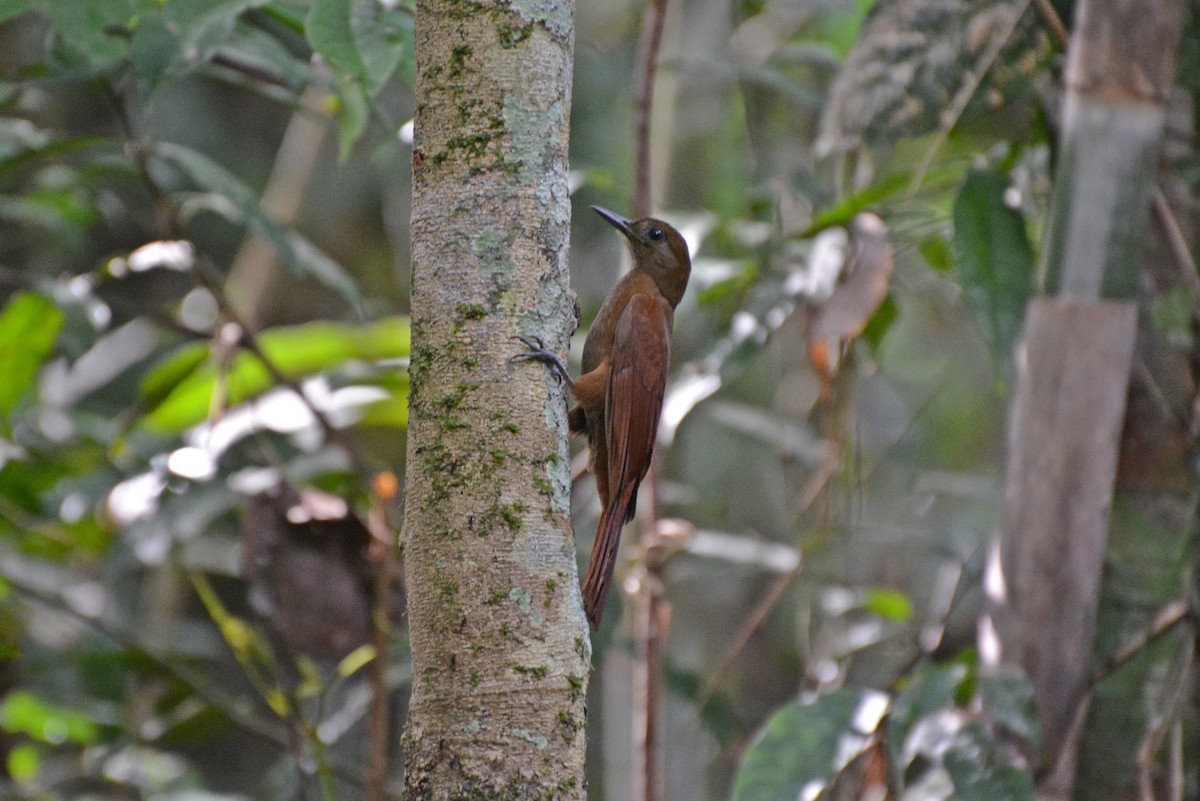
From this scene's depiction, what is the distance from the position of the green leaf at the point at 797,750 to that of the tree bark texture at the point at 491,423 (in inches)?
35.7

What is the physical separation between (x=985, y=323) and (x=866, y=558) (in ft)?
11.2

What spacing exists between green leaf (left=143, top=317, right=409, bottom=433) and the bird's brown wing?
799 millimetres

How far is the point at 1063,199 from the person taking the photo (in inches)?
92.0

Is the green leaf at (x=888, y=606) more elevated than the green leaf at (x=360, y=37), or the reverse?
the green leaf at (x=360, y=37)

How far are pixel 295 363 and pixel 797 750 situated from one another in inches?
86.8

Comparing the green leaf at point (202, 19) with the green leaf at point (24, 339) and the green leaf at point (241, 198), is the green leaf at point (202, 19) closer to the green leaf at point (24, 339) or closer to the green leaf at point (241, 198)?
the green leaf at point (241, 198)

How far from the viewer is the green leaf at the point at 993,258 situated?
8.07ft

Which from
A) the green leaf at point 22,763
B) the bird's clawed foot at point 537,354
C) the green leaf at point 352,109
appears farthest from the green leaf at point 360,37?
the green leaf at point 22,763

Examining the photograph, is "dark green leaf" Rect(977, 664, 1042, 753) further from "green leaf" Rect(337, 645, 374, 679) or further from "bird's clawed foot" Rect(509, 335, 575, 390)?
"green leaf" Rect(337, 645, 374, 679)

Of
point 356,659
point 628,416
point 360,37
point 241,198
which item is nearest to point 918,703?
point 628,416

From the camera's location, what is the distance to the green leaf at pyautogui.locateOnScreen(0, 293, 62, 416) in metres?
3.06

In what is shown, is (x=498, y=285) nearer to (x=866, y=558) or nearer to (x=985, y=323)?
(x=985, y=323)

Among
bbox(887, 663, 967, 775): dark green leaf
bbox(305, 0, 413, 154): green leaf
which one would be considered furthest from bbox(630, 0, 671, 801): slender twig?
bbox(305, 0, 413, 154): green leaf

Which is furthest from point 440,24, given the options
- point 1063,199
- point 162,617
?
point 162,617
